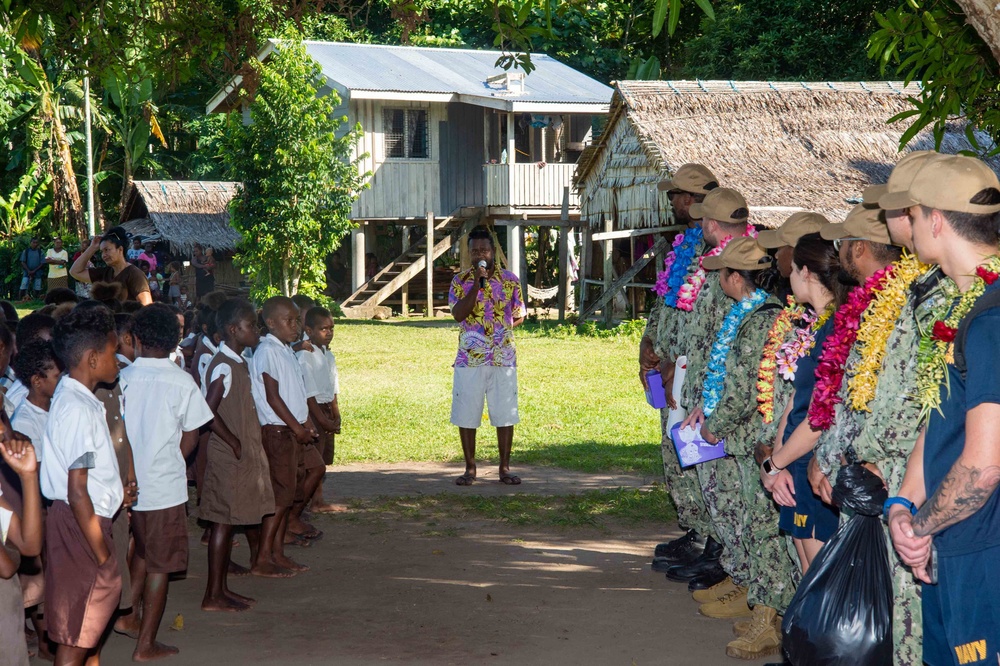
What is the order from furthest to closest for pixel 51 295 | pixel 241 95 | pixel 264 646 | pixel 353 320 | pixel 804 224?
pixel 353 320 < pixel 241 95 < pixel 51 295 < pixel 264 646 < pixel 804 224

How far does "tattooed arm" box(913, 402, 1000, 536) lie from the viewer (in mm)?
3043

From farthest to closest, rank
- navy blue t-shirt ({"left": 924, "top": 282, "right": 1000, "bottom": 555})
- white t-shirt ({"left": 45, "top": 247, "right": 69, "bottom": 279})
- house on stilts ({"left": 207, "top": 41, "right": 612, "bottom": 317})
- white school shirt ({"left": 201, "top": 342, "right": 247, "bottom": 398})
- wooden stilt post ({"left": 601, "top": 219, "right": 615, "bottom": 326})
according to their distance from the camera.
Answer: white t-shirt ({"left": 45, "top": 247, "right": 69, "bottom": 279})
house on stilts ({"left": 207, "top": 41, "right": 612, "bottom": 317})
wooden stilt post ({"left": 601, "top": 219, "right": 615, "bottom": 326})
white school shirt ({"left": 201, "top": 342, "right": 247, "bottom": 398})
navy blue t-shirt ({"left": 924, "top": 282, "right": 1000, "bottom": 555})

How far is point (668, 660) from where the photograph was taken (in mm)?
5098

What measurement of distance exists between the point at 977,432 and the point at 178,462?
11.6 ft

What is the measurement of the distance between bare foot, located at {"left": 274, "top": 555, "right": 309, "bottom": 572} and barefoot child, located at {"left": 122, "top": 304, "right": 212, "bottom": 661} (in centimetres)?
149

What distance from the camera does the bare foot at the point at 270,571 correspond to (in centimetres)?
650

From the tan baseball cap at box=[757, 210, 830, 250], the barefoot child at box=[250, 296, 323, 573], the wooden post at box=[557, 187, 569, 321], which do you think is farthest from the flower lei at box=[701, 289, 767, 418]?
the wooden post at box=[557, 187, 569, 321]

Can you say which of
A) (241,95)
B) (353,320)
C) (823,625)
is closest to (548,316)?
(353,320)

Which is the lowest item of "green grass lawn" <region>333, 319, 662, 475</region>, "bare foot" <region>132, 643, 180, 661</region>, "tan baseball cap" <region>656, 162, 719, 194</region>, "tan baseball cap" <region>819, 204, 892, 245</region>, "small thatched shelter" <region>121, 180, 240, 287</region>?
"bare foot" <region>132, 643, 180, 661</region>

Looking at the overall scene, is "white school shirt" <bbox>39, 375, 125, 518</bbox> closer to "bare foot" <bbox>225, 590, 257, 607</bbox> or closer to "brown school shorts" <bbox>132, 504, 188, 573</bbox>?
"brown school shorts" <bbox>132, 504, 188, 573</bbox>

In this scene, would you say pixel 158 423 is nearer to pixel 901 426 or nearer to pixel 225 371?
pixel 225 371

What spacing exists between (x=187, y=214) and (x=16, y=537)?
2790 centimetres

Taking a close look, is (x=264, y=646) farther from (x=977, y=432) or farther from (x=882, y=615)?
(x=977, y=432)

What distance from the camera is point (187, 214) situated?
99.9 ft
